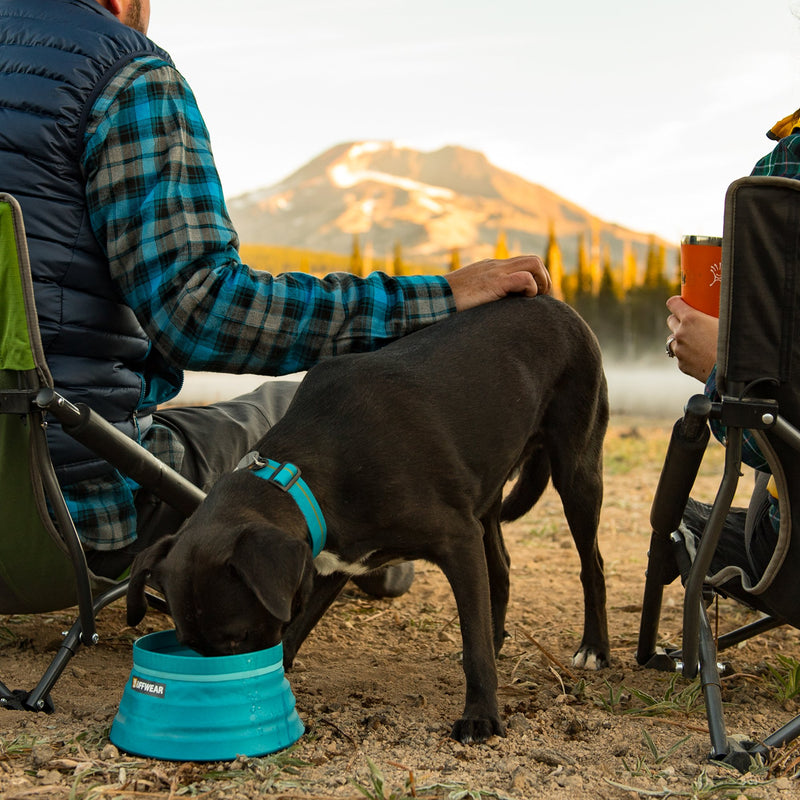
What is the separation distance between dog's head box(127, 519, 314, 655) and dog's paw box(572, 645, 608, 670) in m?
1.37

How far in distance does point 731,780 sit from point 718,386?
956mm

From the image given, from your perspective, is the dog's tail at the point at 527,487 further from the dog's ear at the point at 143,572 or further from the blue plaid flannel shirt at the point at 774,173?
the dog's ear at the point at 143,572

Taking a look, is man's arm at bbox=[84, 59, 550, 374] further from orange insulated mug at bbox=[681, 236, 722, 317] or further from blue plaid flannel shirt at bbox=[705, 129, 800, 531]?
blue plaid flannel shirt at bbox=[705, 129, 800, 531]

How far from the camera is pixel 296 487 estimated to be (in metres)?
2.61

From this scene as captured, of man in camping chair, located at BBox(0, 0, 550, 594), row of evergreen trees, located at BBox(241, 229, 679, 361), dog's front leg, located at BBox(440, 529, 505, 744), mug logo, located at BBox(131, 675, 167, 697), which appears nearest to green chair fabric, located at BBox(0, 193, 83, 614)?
man in camping chair, located at BBox(0, 0, 550, 594)

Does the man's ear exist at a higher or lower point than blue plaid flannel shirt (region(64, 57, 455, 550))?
higher

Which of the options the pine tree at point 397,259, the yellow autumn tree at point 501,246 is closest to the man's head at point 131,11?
the pine tree at point 397,259

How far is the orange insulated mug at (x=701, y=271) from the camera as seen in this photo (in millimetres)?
2596

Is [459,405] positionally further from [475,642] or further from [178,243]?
[178,243]

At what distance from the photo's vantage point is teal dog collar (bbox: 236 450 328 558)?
2.59 m

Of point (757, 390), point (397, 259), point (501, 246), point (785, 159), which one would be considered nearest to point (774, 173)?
point (785, 159)

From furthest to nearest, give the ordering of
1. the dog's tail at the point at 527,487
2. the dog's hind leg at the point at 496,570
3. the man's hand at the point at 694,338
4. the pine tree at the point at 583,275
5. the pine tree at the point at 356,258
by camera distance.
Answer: the pine tree at the point at 583,275, the pine tree at the point at 356,258, the dog's tail at the point at 527,487, the dog's hind leg at the point at 496,570, the man's hand at the point at 694,338

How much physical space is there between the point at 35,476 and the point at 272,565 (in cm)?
86

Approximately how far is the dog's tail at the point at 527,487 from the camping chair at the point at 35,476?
57.4 inches
